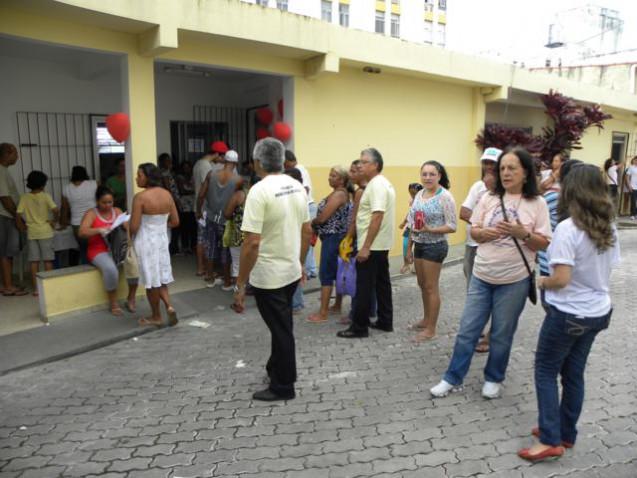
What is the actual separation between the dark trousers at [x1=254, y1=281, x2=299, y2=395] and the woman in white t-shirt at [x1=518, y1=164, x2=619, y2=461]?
1651 millimetres

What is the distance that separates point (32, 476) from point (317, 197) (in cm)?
557

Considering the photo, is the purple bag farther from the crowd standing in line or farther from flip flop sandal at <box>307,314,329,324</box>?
flip flop sandal at <box>307,314,329,324</box>

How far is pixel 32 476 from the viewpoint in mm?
2916

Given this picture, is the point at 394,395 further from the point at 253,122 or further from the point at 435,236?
the point at 253,122

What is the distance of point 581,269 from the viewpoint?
282cm

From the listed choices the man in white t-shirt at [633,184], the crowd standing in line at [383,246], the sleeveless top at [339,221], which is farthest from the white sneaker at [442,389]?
the man in white t-shirt at [633,184]

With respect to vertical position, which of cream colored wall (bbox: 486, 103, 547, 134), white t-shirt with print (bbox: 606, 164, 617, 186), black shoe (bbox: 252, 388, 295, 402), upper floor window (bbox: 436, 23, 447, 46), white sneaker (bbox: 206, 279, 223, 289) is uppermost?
Answer: upper floor window (bbox: 436, 23, 447, 46)

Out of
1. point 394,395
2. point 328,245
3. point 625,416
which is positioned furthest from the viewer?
point 328,245

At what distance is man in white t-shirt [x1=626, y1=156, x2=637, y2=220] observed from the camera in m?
14.7

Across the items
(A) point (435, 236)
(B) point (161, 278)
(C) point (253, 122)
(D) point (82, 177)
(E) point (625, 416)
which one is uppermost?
(C) point (253, 122)

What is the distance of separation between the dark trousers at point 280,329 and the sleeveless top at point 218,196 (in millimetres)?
2877

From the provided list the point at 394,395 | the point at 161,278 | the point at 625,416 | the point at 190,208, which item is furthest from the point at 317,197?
the point at 625,416

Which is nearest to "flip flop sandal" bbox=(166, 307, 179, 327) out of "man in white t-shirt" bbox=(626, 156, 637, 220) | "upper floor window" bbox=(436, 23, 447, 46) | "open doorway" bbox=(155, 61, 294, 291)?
"open doorway" bbox=(155, 61, 294, 291)

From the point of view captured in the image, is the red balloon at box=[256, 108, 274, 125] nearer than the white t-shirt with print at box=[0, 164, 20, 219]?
No
